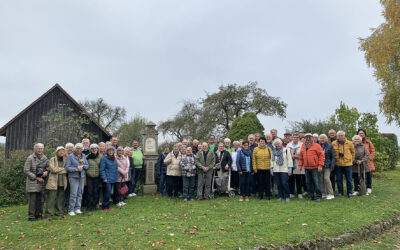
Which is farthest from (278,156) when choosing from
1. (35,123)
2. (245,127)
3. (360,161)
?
(35,123)

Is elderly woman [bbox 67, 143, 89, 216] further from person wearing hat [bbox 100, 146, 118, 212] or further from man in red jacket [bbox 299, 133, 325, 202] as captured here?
man in red jacket [bbox 299, 133, 325, 202]

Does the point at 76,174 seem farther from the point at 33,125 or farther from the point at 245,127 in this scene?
the point at 33,125

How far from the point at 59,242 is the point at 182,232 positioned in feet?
8.05

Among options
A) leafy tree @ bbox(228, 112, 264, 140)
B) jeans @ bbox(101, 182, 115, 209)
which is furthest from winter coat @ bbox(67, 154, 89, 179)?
leafy tree @ bbox(228, 112, 264, 140)

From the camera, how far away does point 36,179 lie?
6.88m

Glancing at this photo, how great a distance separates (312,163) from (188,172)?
A: 4027 millimetres

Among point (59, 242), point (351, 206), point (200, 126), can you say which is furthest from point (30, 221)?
point (200, 126)

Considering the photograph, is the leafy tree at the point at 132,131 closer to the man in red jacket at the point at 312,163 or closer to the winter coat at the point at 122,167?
the winter coat at the point at 122,167

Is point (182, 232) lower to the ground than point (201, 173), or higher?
lower

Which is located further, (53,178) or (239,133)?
(239,133)

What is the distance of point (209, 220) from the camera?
6.41 metres

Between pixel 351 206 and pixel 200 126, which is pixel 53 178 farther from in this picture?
pixel 200 126

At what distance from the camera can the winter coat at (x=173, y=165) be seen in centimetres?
941

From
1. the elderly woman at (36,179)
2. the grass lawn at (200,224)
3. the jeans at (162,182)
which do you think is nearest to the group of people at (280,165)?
the jeans at (162,182)
